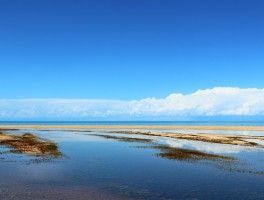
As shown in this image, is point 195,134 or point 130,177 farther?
point 195,134

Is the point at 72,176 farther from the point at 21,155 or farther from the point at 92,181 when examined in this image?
the point at 21,155

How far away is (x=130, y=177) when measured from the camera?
2827 cm

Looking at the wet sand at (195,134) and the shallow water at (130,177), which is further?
the wet sand at (195,134)

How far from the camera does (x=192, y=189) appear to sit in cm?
2402

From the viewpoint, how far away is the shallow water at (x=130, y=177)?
22472 millimetres

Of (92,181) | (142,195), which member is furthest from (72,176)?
(142,195)

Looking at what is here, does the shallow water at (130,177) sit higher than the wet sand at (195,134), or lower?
lower

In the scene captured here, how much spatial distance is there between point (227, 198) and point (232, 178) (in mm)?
6971

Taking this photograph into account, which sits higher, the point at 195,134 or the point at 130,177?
the point at 195,134

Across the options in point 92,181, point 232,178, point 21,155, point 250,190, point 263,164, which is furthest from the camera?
point 21,155

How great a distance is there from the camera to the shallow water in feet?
73.7

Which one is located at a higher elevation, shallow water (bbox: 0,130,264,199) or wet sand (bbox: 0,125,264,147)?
wet sand (bbox: 0,125,264,147)

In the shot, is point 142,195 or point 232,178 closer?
point 142,195

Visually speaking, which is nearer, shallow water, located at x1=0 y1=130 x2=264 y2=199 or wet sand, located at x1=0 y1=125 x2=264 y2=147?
shallow water, located at x1=0 y1=130 x2=264 y2=199
